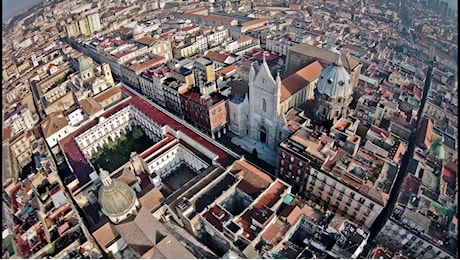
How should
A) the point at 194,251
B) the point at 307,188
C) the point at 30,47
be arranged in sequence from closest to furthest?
the point at 194,251 → the point at 307,188 → the point at 30,47

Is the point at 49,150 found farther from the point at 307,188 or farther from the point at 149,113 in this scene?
the point at 307,188

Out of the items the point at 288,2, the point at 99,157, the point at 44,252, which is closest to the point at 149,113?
the point at 99,157

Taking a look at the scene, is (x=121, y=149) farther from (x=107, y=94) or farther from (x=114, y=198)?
(x=114, y=198)

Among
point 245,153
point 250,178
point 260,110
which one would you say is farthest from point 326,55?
point 250,178

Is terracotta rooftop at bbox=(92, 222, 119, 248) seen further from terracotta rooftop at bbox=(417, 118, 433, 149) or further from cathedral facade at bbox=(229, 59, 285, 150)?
terracotta rooftop at bbox=(417, 118, 433, 149)

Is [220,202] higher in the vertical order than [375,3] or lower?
lower

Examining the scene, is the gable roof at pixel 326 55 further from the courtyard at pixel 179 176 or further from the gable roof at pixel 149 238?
the gable roof at pixel 149 238

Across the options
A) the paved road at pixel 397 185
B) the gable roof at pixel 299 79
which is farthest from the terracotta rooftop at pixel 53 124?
the paved road at pixel 397 185
